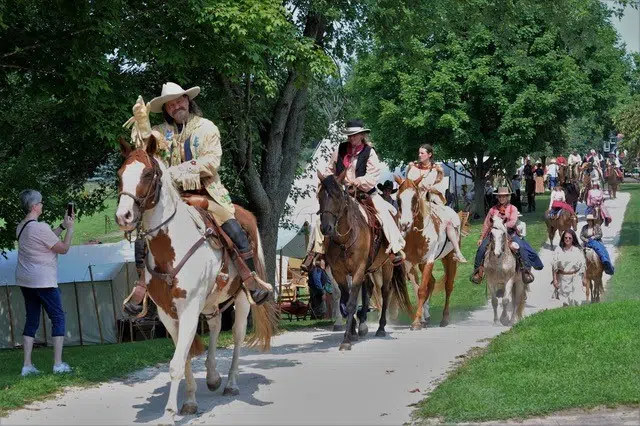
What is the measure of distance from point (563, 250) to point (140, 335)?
10.9m

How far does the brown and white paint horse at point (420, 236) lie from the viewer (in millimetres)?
18953

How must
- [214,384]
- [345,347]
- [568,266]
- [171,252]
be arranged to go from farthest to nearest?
1. [568,266]
2. [345,347]
3. [214,384]
4. [171,252]

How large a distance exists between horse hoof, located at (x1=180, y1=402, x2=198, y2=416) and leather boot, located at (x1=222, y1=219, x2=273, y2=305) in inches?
55.7

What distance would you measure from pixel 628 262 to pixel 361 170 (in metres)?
21.9

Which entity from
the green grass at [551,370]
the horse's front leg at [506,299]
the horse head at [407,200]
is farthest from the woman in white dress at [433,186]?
the green grass at [551,370]

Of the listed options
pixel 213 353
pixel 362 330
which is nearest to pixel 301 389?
pixel 213 353

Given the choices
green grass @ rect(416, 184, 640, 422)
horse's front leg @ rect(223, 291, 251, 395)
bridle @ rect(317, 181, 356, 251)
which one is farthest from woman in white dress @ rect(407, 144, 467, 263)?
horse's front leg @ rect(223, 291, 251, 395)

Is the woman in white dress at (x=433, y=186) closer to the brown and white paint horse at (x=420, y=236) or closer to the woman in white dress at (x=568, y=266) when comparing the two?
the brown and white paint horse at (x=420, y=236)

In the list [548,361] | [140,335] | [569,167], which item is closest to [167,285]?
[548,361]

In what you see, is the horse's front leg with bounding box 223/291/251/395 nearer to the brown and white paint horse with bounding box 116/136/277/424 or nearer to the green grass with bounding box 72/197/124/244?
the brown and white paint horse with bounding box 116/136/277/424

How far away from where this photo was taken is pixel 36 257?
13805 mm

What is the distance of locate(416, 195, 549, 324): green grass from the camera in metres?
27.1

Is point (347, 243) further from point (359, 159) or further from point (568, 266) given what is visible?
point (568, 266)

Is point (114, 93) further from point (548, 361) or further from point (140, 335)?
point (140, 335)
